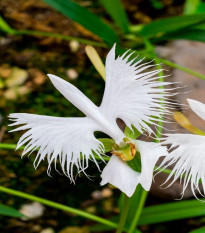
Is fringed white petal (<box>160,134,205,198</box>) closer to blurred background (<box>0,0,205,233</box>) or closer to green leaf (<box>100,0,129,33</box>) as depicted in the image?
blurred background (<box>0,0,205,233</box>)

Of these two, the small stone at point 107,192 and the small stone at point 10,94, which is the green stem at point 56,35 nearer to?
the small stone at point 10,94

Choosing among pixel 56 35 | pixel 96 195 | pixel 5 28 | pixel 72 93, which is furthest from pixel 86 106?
pixel 5 28

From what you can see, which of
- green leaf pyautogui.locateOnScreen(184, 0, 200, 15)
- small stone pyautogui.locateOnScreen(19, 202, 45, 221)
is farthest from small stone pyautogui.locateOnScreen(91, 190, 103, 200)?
green leaf pyautogui.locateOnScreen(184, 0, 200, 15)

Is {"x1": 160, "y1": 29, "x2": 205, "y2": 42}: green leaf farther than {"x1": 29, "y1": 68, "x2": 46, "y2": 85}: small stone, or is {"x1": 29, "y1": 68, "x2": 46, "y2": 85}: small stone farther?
{"x1": 29, "y1": 68, "x2": 46, "y2": 85}: small stone

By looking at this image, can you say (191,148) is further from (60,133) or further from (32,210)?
(32,210)

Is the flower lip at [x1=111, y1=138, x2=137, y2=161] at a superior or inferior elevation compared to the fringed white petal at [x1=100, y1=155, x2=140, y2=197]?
superior

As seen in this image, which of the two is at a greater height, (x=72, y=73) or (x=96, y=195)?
(x=72, y=73)

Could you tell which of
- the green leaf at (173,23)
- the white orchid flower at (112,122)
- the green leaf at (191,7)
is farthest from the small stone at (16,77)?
the white orchid flower at (112,122)
